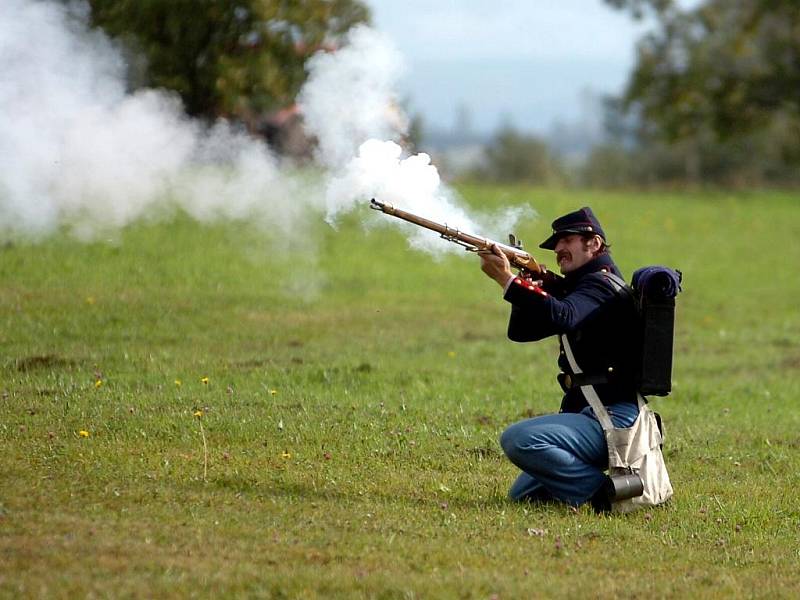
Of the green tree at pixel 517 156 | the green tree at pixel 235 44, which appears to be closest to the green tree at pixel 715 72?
the green tree at pixel 235 44

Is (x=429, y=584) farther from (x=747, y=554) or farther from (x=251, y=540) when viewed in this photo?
(x=747, y=554)

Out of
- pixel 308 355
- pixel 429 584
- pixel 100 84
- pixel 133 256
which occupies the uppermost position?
pixel 100 84

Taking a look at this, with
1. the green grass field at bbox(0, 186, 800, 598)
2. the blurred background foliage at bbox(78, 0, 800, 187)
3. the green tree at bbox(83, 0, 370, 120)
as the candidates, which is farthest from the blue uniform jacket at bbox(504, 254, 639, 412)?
the green tree at bbox(83, 0, 370, 120)

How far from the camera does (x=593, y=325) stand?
8359 mm

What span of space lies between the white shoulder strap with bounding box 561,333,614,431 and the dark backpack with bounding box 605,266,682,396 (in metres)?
0.30

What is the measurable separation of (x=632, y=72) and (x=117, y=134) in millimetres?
20849

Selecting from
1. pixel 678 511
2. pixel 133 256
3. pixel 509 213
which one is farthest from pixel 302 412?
pixel 133 256

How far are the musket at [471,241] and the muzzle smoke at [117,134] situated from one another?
1.16 metres

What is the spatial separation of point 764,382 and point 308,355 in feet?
18.9

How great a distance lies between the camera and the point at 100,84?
12.4 meters

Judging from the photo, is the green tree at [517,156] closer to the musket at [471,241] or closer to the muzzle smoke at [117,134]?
the muzzle smoke at [117,134]

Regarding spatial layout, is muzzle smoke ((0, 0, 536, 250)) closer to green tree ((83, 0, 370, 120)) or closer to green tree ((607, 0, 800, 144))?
green tree ((83, 0, 370, 120))

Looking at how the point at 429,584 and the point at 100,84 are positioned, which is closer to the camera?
the point at 429,584

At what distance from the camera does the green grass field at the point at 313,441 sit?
6.79 metres
